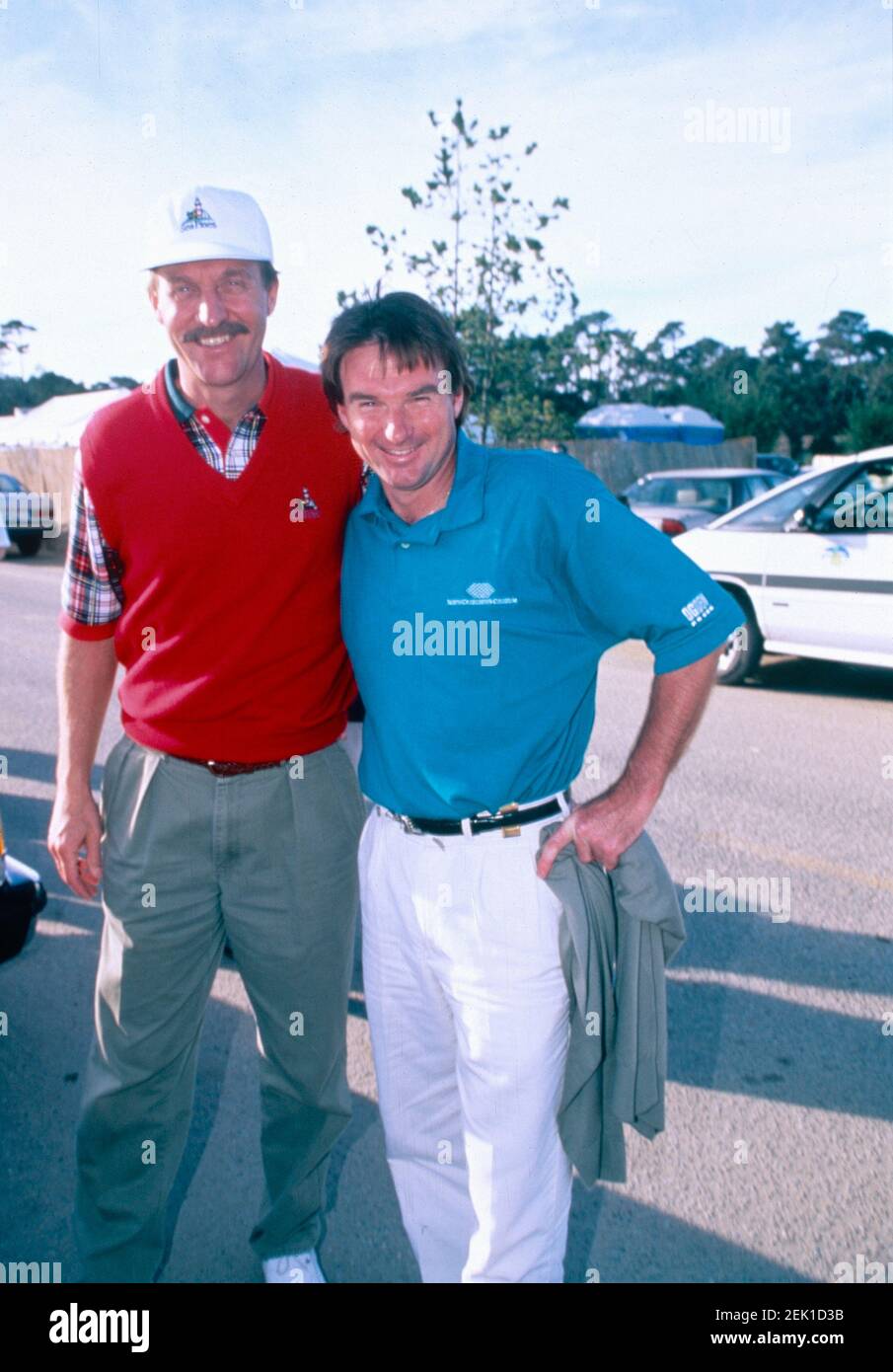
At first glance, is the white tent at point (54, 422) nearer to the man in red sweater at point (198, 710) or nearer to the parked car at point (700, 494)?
the parked car at point (700, 494)

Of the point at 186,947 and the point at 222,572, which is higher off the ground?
the point at 222,572

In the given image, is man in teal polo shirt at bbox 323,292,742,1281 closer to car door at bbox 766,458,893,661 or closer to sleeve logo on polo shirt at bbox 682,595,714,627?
sleeve logo on polo shirt at bbox 682,595,714,627

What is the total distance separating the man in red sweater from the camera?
6.99ft

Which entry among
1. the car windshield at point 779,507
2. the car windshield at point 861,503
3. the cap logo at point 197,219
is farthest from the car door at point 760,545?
the cap logo at point 197,219

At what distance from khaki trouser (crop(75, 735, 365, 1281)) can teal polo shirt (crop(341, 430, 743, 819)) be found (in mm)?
372

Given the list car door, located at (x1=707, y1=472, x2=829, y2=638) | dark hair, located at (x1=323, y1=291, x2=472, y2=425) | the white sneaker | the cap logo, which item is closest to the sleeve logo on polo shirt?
dark hair, located at (x1=323, y1=291, x2=472, y2=425)

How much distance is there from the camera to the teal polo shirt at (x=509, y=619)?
1848mm

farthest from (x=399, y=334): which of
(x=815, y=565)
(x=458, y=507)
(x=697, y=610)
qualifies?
(x=815, y=565)

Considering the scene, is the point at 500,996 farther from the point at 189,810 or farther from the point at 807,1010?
the point at 807,1010

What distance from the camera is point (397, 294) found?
1.95 meters

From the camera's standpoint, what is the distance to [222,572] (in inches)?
83.1

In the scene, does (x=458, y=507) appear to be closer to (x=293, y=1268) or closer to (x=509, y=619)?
(x=509, y=619)

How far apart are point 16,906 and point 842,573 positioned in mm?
6366

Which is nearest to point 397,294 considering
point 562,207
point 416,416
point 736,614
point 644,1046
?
point 416,416
